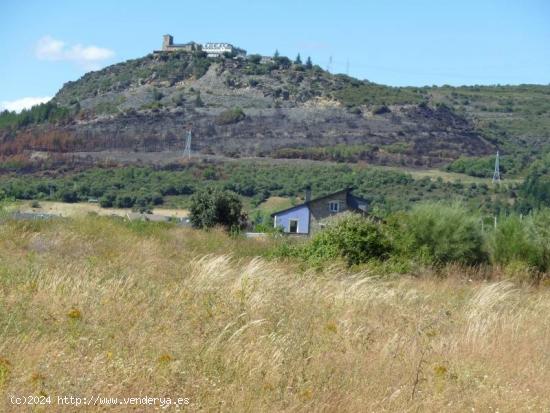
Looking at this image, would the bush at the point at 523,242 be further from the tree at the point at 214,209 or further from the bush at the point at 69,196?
the bush at the point at 69,196

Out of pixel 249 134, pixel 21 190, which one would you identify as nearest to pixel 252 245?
pixel 21 190

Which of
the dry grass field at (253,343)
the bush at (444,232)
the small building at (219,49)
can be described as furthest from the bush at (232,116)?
the dry grass field at (253,343)

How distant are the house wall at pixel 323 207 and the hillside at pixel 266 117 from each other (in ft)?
142

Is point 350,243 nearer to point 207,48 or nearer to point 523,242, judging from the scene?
point 523,242

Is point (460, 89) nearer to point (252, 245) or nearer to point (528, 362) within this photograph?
point (252, 245)

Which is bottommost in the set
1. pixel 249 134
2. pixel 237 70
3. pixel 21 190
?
pixel 21 190

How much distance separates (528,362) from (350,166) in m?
88.2

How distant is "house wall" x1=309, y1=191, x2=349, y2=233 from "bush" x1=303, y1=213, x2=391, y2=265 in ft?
115

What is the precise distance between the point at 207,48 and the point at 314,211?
307ft

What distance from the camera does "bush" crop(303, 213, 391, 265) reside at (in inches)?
757

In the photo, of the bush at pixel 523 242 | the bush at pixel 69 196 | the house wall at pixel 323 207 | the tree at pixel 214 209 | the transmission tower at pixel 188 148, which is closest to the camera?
the bush at pixel 523 242

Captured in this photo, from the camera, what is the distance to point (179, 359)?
6.20 m

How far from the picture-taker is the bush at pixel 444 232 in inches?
1069

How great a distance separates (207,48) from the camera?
14500 centimetres
